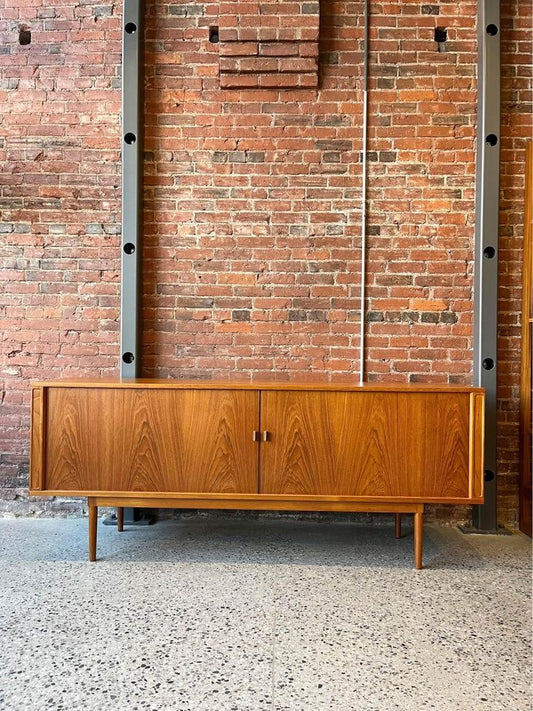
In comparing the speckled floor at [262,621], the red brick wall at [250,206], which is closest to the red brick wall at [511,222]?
the red brick wall at [250,206]

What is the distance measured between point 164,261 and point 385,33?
1857mm

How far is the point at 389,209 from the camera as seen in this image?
3080 mm

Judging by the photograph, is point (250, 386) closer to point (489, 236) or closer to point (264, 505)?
point (264, 505)

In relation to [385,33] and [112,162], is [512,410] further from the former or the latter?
[112,162]

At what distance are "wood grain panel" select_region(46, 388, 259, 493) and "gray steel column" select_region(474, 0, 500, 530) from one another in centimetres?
143

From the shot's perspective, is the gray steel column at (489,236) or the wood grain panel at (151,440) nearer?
the wood grain panel at (151,440)

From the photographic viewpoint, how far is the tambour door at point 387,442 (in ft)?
8.05

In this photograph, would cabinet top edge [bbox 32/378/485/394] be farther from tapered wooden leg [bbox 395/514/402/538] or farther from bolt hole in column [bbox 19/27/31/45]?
bolt hole in column [bbox 19/27/31/45]

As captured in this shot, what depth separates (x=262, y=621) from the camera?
1955 millimetres

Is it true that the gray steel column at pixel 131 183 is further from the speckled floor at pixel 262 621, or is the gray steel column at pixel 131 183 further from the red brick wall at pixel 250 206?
the speckled floor at pixel 262 621

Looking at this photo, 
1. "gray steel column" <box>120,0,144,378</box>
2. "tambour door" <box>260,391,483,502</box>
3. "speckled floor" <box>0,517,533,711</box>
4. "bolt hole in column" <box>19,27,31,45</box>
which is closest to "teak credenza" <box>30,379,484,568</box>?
"tambour door" <box>260,391,483,502</box>

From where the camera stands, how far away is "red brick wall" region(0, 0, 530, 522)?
3.07m

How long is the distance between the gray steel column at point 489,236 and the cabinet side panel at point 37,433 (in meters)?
2.34

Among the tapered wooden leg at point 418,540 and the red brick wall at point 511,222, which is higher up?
the red brick wall at point 511,222
